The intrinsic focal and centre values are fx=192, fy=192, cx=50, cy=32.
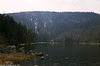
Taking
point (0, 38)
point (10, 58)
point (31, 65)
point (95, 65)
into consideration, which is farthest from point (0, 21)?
point (95, 65)

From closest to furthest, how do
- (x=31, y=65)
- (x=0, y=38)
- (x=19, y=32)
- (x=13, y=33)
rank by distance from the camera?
(x=31, y=65), (x=0, y=38), (x=13, y=33), (x=19, y=32)

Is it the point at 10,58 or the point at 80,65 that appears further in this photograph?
the point at 10,58

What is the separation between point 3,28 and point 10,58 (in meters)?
52.1

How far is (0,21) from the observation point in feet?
384

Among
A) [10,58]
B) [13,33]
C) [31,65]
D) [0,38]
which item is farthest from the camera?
[13,33]

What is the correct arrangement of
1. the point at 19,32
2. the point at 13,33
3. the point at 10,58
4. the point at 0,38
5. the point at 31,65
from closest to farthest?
the point at 31,65, the point at 10,58, the point at 0,38, the point at 13,33, the point at 19,32

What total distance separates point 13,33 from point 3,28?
1093 cm

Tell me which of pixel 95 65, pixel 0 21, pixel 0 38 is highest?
pixel 0 21

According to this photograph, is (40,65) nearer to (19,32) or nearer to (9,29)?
(9,29)

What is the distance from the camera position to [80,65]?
194 ft

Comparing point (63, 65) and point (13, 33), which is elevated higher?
point (13, 33)

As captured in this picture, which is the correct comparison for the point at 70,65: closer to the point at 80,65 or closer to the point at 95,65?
the point at 80,65

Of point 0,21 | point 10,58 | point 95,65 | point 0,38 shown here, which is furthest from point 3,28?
point 95,65

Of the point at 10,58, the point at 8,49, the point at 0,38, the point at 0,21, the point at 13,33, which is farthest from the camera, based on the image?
the point at 13,33
